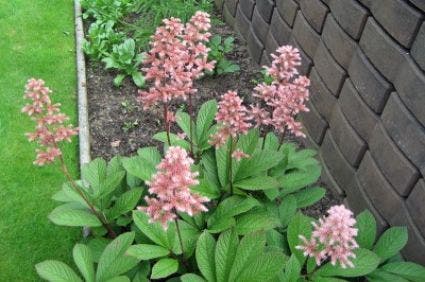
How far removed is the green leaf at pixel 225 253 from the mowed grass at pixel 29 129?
40.9 inches

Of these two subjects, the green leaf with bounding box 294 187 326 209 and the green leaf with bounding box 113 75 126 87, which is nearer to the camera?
the green leaf with bounding box 294 187 326 209

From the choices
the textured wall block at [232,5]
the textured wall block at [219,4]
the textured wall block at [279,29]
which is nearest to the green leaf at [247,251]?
the textured wall block at [279,29]

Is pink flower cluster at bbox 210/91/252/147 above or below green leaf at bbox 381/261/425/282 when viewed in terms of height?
above

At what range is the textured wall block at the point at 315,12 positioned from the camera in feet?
10.2

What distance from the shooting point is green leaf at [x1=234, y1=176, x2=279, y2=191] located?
250 centimetres

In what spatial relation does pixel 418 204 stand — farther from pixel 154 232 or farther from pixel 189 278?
pixel 154 232

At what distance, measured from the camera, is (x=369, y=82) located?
2.65m

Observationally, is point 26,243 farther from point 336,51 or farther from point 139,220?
point 336,51

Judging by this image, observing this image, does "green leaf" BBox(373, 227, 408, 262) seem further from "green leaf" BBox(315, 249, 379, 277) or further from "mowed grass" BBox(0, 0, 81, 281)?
"mowed grass" BBox(0, 0, 81, 281)

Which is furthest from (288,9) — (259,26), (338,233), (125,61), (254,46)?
(338,233)

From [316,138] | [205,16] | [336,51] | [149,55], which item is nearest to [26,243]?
[149,55]

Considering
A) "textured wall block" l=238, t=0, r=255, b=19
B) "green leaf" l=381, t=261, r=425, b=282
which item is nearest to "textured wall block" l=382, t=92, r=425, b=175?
"green leaf" l=381, t=261, r=425, b=282

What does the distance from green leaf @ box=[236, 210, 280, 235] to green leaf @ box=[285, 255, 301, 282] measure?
0.68 feet

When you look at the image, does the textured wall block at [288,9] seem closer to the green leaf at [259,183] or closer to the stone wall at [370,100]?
the stone wall at [370,100]
